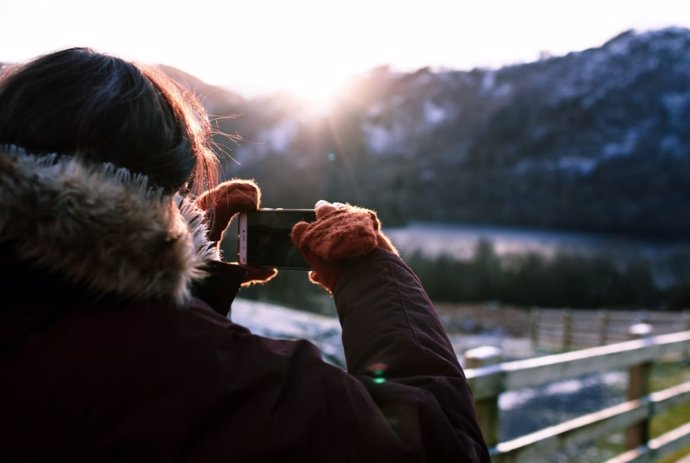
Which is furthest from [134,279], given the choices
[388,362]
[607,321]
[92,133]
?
[607,321]

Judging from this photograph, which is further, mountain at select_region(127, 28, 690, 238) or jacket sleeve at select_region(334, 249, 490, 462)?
mountain at select_region(127, 28, 690, 238)

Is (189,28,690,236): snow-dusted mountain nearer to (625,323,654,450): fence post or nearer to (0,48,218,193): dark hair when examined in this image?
(625,323,654,450): fence post

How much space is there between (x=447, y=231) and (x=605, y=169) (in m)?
8.96

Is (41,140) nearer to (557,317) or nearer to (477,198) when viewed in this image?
(557,317)

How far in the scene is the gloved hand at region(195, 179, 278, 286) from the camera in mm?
1325

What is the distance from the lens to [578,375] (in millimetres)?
3191

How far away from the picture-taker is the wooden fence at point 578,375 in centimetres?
251

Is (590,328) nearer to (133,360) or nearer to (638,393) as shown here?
(638,393)

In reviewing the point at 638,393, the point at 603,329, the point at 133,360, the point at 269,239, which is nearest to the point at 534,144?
the point at 603,329

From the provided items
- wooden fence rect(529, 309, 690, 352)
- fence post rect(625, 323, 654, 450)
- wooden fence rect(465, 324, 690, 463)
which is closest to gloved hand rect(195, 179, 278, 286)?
wooden fence rect(465, 324, 690, 463)

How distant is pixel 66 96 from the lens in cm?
87

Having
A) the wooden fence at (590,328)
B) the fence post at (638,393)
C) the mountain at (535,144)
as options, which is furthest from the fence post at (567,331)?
the fence post at (638,393)

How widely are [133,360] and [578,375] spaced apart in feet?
9.43

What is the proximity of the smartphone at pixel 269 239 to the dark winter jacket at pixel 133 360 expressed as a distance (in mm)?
440
